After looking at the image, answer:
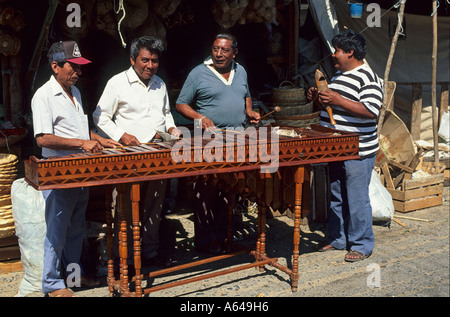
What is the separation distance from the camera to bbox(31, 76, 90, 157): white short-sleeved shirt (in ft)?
12.0

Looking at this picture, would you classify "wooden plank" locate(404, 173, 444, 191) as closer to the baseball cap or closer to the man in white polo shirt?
the man in white polo shirt

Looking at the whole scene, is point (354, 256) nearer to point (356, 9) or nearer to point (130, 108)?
point (130, 108)

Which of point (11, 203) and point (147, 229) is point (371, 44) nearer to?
point (147, 229)

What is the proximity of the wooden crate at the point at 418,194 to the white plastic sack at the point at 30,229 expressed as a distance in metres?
4.26

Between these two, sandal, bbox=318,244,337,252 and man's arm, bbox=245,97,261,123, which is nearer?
man's arm, bbox=245,97,261,123

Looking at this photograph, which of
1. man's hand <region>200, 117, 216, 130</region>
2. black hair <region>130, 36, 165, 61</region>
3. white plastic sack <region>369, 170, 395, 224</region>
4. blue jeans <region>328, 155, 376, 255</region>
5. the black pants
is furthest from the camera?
white plastic sack <region>369, 170, 395, 224</region>

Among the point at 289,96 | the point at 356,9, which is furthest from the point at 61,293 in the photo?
the point at 356,9

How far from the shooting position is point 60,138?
143 inches

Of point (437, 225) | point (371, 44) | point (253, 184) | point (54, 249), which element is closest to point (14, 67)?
point (54, 249)

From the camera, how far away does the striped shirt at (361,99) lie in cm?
468

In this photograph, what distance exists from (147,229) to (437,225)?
344cm

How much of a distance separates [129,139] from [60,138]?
57cm
